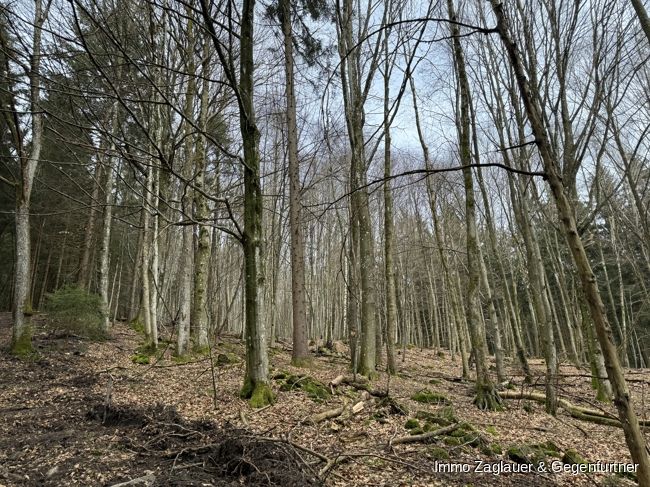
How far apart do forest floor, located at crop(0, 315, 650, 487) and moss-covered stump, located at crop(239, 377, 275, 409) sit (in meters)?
0.11

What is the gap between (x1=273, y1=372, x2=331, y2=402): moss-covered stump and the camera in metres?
5.67

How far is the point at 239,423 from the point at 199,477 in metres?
1.42

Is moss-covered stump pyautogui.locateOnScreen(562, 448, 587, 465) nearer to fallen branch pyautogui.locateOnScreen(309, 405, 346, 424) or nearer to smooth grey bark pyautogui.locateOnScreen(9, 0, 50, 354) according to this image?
fallen branch pyautogui.locateOnScreen(309, 405, 346, 424)

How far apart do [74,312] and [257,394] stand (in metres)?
6.79

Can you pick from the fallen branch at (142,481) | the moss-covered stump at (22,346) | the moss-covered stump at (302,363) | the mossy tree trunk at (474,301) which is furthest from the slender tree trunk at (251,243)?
the moss-covered stump at (22,346)

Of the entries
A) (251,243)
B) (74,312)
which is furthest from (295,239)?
(74,312)

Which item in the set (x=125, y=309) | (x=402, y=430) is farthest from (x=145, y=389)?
(x=125, y=309)

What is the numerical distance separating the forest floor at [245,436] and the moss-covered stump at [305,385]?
2 cm

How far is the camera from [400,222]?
22938 mm

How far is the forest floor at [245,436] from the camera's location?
295 cm

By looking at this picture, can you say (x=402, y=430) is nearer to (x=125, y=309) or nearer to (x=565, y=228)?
(x=565, y=228)

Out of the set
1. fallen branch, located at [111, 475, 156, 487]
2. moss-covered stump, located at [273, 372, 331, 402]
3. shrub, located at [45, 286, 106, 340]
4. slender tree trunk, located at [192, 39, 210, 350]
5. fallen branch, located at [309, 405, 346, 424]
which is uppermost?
slender tree trunk, located at [192, 39, 210, 350]

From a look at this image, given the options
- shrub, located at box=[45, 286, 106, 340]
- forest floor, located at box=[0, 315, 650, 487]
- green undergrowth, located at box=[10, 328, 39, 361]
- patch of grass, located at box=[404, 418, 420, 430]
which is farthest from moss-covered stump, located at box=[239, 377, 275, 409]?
shrub, located at box=[45, 286, 106, 340]

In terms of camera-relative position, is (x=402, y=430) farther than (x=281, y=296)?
No
